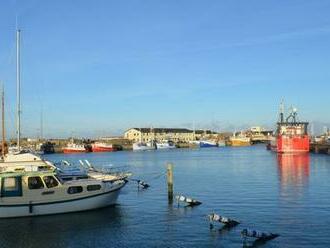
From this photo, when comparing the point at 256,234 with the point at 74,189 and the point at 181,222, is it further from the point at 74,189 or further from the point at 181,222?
the point at 74,189

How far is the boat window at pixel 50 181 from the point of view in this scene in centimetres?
3756

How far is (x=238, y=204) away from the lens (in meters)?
43.5

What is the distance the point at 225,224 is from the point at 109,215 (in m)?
9.53

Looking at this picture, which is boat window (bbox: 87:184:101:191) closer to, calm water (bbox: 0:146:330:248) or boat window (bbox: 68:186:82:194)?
boat window (bbox: 68:186:82:194)

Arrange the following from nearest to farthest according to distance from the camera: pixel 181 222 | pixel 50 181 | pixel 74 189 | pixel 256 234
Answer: pixel 256 234, pixel 181 222, pixel 50 181, pixel 74 189

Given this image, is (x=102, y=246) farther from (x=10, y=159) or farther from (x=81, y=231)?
(x=10, y=159)

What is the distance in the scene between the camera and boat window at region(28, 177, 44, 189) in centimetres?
3712

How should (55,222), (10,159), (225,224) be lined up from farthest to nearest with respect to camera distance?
(10,159) → (55,222) → (225,224)

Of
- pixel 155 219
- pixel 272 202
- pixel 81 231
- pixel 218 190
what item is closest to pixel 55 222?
pixel 81 231

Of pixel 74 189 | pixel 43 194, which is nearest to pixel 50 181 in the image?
pixel 43 194

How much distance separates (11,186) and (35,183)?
5.21 ft

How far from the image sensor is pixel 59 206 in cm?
3800

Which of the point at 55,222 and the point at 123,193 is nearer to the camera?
the point at 55,222

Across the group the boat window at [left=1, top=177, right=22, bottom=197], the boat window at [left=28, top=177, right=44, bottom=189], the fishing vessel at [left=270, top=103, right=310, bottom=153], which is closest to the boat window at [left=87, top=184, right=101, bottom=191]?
the boat window at [left=28, top=177, right=44, bottom=189]
